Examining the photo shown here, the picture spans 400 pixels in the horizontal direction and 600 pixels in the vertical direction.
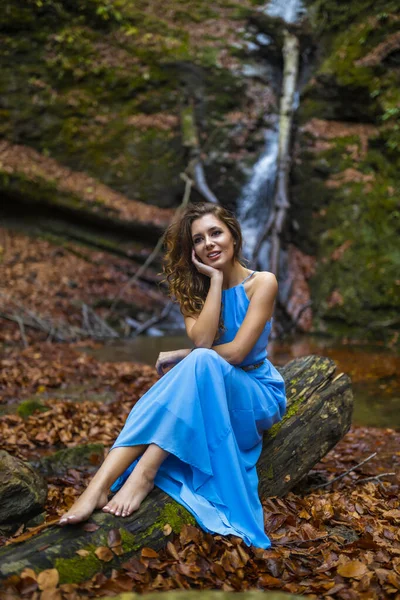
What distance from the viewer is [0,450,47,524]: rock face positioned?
2834mm

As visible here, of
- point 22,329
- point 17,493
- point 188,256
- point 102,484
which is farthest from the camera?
point 22,329

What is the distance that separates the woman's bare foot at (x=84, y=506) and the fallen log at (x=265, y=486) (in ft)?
0.13

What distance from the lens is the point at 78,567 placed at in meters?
2.20

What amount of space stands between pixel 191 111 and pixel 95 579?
13931 millimetres

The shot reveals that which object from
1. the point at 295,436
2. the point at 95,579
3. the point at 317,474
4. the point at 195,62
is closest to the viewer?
the point at 95,579

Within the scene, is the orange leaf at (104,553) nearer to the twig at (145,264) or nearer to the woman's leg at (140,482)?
the woman's leg at (140,482)

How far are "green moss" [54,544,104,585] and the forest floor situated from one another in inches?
1.6

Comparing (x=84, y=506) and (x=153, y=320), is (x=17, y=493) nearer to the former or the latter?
(x=84, y=506)

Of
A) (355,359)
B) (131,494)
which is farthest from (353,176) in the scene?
(131,494)

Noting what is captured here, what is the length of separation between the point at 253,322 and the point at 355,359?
6263 mm

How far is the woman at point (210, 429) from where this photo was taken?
262 centimetres

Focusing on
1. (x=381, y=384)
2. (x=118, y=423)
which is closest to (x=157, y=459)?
(x=118, y=423)

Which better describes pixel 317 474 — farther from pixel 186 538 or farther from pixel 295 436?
pixel 186 538

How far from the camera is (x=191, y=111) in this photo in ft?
47.4
